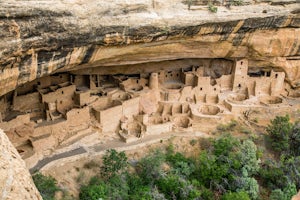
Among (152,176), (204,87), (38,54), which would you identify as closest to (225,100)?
(204,87)

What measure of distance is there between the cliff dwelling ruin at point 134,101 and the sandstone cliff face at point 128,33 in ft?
5.13

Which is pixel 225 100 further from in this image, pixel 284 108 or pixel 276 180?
pixel 276 180

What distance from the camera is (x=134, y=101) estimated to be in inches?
569

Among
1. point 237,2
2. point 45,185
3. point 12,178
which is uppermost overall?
point 237,2

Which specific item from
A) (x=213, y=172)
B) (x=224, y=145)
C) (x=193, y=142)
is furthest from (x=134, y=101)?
(x=213, y=172)

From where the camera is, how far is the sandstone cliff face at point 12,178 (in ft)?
9.20

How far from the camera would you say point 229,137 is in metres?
14.0

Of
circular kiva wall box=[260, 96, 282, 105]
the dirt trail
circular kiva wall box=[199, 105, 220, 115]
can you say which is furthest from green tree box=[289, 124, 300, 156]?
the dirt trail

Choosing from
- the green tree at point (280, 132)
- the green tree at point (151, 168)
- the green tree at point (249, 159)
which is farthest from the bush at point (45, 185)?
the green tree at point (280, 132)

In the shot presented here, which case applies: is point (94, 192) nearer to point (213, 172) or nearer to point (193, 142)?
point (213, 172)

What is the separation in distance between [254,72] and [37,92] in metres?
10.7

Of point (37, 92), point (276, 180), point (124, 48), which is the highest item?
point (124, 48)

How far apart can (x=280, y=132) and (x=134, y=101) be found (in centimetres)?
615

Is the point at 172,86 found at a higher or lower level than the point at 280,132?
higher
